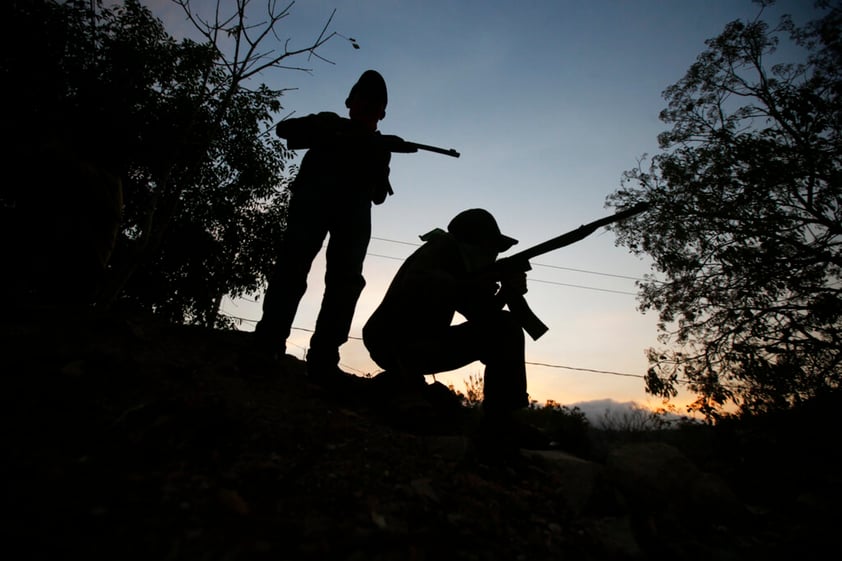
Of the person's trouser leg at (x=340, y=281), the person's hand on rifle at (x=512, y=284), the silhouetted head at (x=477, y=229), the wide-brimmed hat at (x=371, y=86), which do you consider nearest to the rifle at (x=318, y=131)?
the wide-brimmed hat at (x=371, y=86)

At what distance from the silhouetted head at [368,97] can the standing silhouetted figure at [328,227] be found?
0.06 m

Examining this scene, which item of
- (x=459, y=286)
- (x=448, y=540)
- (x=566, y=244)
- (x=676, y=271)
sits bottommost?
(x=448, y=540)

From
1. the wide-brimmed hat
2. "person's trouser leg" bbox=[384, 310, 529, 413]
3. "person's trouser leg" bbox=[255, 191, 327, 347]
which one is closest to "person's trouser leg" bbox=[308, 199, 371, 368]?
"person's trouser leg" bbox=[255, 191, 327, 347]

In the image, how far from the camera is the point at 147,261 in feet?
35.1

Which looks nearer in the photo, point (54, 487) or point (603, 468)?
point (54, 487)

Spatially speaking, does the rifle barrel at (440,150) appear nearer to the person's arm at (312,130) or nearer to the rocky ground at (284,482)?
the person's arm at (312,130)

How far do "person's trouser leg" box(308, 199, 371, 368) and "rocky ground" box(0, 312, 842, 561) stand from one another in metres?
0.37

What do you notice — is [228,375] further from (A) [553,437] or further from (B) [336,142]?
(A) [553,437]

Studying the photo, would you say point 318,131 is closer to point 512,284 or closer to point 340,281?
point 340,281

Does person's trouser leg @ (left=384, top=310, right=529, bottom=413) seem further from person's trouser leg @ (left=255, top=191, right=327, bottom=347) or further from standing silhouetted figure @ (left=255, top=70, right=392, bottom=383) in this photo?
person's trouser leg @ (left=255, top=191, right=327, bottom=347)

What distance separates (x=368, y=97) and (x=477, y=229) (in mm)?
1729

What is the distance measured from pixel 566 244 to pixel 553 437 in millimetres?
2043

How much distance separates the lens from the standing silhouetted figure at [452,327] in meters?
3.10

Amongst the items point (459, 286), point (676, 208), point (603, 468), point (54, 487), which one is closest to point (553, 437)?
point (603, 468)
